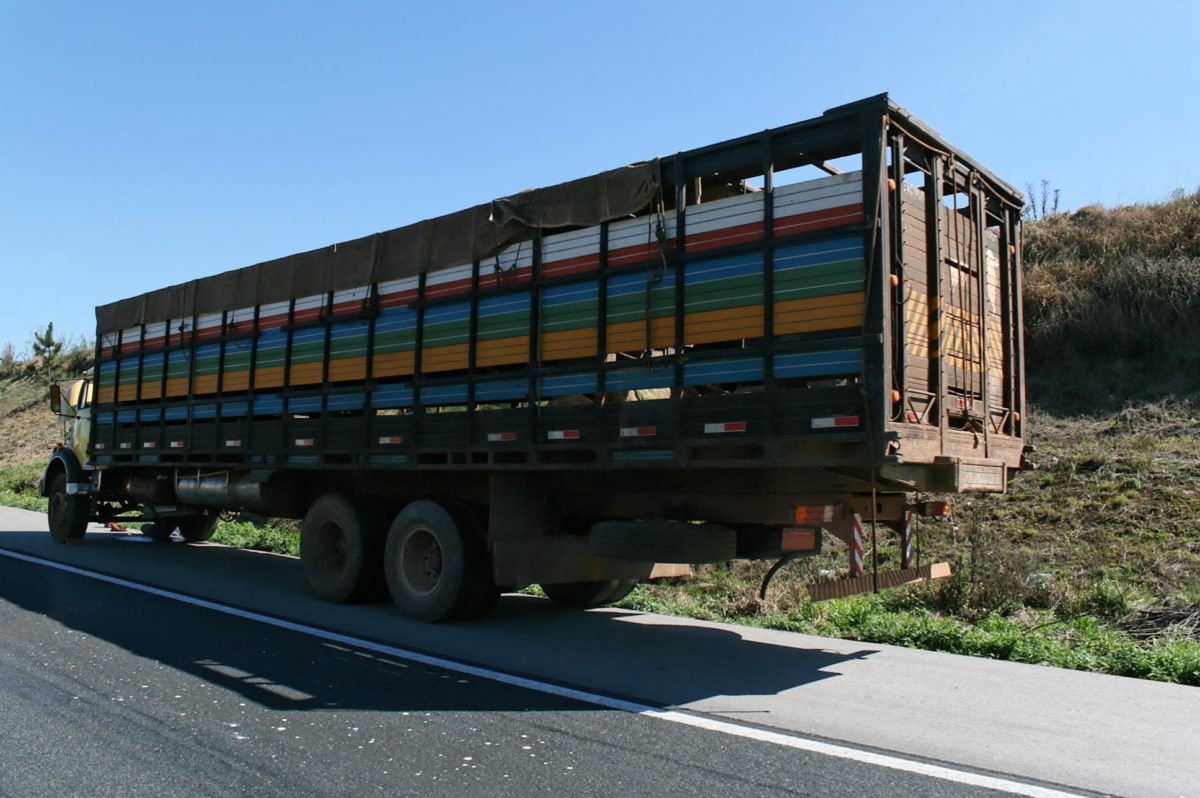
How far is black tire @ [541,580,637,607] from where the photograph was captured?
9.66m

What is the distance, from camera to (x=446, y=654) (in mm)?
7234

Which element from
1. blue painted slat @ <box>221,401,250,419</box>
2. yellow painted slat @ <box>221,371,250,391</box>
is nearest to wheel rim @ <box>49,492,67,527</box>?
blue painted slat @ <box>221,401,250,419</box>

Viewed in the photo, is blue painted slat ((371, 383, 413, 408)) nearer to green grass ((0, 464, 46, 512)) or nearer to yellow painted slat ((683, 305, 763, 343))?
yellow painted slat ((683, 305, 763, 343))

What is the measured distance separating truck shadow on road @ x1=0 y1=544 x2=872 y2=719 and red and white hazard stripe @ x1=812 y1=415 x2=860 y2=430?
1741mm

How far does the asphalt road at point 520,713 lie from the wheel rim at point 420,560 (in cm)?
42

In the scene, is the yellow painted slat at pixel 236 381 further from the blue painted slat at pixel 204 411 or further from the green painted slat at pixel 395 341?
the green painted slat at pixel 395 341

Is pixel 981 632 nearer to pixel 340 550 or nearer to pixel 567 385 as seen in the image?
pixel 567 385

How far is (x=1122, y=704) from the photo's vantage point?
5.83 metres

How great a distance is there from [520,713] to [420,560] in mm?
3695

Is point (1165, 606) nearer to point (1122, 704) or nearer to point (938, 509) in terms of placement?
point (938, 509)

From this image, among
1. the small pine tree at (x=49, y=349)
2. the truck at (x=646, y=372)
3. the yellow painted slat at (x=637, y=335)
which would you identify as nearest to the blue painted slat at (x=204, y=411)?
the truck at (x=646, y=372)

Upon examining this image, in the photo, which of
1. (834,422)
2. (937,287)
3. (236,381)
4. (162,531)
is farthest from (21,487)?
(937,287)

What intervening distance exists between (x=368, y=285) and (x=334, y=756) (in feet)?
19.4

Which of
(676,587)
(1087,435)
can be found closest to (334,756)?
(676,587)
